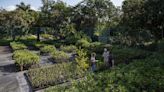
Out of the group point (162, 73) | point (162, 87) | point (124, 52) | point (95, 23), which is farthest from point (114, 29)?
point (162, 87)

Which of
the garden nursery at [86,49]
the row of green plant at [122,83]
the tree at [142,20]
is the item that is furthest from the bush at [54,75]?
the tree at [142,20]

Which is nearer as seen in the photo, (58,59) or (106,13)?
(58,59)

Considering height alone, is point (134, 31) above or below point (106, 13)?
below

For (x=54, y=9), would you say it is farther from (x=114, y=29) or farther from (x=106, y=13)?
(x=114, y=29)

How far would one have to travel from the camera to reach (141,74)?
430 inches

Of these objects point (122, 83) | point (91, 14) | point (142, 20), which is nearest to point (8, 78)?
point (122, 83)

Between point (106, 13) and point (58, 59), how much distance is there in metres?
14.9

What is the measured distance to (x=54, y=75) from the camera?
1380 centimetres

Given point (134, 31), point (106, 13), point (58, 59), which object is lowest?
point (58, 59)

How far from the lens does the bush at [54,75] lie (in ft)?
42.5

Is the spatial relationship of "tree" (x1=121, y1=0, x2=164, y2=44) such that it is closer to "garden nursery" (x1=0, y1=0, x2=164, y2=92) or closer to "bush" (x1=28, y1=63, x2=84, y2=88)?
"garden nursery" (x1=0, y1=0, x2=164, y2=92)

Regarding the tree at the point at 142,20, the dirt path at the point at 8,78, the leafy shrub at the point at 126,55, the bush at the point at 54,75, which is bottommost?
the dirt path at the point at 8,78

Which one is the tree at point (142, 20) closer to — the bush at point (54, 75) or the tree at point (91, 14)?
the tree at point (91, 14)

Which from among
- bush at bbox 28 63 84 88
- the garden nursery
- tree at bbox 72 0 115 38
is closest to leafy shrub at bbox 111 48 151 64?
the garden nursery
